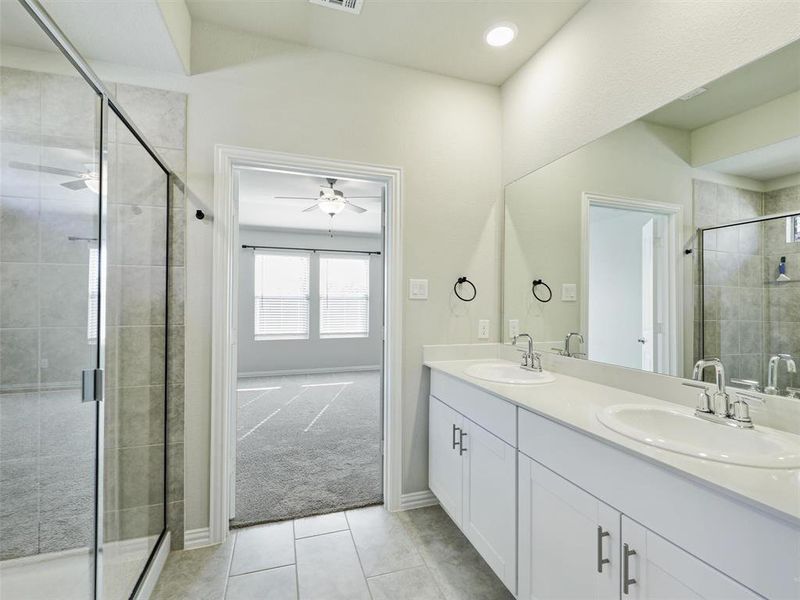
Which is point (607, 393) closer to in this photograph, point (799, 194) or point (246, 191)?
point (799, 194)

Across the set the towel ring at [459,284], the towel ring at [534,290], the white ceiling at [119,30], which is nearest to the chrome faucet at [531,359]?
the towel ring at [534,290]

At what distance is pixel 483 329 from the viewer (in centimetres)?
237

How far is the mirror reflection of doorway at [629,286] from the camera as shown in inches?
57.3

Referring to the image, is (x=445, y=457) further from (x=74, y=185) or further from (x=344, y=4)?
(x=344, y=4)

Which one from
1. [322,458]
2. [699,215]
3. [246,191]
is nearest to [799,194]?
[699,215]

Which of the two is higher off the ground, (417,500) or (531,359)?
(531,359)

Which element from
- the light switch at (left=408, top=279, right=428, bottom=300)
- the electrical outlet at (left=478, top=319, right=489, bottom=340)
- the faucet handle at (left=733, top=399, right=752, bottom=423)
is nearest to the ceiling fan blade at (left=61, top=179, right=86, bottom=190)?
the light switch at (left=408, top=279, right=428, bottom=300)

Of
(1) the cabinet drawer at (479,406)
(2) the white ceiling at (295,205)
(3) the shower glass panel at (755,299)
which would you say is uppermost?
(2) the white ceiling at (295,205)

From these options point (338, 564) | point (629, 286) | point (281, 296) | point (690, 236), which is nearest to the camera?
point (690, 236)

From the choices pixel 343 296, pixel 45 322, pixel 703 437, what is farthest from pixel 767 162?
pixel 343 296

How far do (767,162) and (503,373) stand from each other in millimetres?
1372

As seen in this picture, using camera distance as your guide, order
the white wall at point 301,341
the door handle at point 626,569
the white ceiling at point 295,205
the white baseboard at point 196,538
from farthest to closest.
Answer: the white wall at point 301,341, the white ceiling at point 295,205, the white baseboard at point 196,538, the door handle at point 626,569

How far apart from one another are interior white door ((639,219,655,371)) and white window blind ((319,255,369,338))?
5385 mm

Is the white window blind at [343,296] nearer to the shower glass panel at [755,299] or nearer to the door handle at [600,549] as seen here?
the shower glass panel at [755,299]
